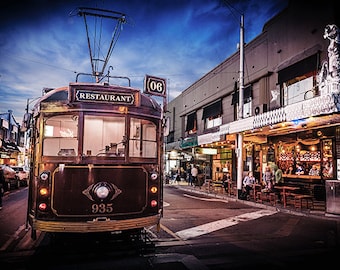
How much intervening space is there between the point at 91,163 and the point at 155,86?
8.80ft

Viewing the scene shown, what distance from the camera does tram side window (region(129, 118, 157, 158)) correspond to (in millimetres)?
6543

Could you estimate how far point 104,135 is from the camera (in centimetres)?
636

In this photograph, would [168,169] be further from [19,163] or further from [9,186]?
[19,163]

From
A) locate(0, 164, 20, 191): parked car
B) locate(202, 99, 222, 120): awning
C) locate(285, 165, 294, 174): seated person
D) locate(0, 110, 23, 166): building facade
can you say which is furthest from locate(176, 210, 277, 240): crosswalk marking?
locate(0, 110, 23, 166): building facade

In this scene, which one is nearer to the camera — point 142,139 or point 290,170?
point 142,139

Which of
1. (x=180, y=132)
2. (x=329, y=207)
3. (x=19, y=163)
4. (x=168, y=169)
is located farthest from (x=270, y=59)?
(x=19, y=163)

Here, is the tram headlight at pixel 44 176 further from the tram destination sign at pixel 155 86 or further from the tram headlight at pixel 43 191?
the tram destination sign at pixel 155 86

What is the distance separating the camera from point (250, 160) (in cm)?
2075

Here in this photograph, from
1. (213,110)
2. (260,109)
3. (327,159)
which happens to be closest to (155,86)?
(327,159)

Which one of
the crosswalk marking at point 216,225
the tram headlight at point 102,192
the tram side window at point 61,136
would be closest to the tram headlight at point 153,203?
the tram headlight at point 102,192

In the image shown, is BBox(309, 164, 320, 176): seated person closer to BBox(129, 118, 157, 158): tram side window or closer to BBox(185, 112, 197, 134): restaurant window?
BBox(129, 118, 157, 158): tram side window

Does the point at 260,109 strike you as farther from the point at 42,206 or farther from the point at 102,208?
the point at 42,206

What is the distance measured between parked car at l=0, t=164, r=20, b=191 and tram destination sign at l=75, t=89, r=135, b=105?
16.5 m

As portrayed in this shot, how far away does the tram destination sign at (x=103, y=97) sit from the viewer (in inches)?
244
